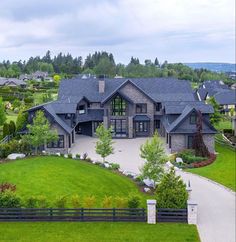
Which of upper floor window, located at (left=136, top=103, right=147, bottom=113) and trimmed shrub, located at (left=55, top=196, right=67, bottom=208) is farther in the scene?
upper floor window, located at (left=136, top=103, right=147, bottom=113)

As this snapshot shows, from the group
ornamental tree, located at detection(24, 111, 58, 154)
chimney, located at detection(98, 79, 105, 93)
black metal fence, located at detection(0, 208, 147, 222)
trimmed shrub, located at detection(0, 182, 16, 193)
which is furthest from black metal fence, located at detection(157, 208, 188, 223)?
chimney, located at detection(98, 79, 105, 93)

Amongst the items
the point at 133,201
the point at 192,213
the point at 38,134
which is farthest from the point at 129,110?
the point at 192,213

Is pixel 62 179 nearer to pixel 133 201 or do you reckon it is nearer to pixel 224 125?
pixel 133 201

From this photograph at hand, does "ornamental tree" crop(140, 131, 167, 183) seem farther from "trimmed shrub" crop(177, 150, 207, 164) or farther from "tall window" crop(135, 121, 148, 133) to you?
"tall window" crop(135, 121, 148, 133)

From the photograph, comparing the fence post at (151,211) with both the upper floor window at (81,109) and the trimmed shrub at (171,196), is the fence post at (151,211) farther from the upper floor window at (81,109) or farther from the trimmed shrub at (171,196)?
the upper floor window at (81,109)

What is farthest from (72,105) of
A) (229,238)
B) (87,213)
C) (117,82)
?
(229,238)

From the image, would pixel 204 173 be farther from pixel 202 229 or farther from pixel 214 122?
pixel 214 122
